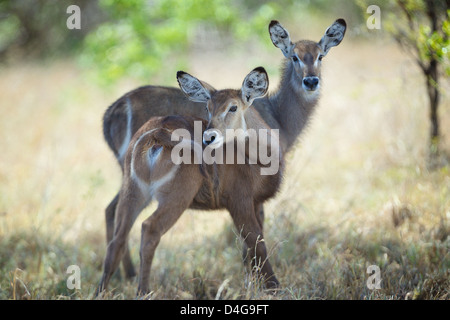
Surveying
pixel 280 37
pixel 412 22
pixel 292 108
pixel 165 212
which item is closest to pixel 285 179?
pixel 292 108

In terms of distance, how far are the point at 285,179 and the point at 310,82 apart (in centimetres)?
104

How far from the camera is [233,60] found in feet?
45.4

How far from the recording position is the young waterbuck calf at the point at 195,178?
4.05 metres

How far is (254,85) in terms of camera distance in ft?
14.8

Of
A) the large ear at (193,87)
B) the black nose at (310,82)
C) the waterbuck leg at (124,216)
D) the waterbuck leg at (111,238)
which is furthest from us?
the waterbuck leg at (111,238)

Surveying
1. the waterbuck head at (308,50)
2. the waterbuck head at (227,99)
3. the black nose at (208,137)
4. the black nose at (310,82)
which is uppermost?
the waterbuck head at (308,50)

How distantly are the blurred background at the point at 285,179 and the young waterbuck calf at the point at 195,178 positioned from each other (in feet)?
1.42

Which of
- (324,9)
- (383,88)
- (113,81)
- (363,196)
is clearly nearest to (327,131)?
(383,88)

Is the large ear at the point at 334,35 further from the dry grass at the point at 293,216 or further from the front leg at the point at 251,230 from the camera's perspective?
the front leg at the point at 251,230

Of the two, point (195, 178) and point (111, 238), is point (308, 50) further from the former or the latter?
point (111, 238)

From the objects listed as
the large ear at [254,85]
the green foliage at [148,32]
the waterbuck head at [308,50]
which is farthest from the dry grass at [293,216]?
the green foliage at [148,32]

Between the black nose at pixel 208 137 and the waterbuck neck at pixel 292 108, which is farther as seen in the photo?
the waterbuck neck at pixel 292 108
